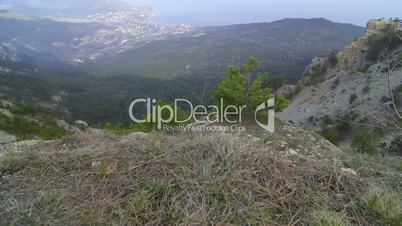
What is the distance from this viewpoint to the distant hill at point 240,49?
271ft

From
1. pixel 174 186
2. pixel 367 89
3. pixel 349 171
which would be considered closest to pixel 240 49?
pixel 367 89

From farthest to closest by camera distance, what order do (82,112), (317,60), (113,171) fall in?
(82,112) → (317,60) → (113,171)

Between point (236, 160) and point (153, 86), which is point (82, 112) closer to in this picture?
point (153, 86)

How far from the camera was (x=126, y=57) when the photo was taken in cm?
12231

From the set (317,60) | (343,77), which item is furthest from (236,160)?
(317,60)

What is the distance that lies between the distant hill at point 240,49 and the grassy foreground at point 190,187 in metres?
62.8

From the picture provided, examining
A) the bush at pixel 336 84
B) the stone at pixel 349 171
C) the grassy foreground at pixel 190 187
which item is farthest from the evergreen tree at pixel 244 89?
the bush at pixel 336 84

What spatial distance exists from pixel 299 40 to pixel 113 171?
4233 inches

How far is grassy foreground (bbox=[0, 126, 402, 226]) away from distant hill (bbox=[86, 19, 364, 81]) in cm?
6280

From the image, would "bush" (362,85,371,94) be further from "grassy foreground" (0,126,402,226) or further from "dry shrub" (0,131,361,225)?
"dry shrub" (0,131,361,225)

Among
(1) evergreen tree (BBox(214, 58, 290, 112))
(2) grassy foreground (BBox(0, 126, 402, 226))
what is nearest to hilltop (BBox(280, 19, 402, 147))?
(1) evergreen tree (BBox(214, 58, 290, 112))

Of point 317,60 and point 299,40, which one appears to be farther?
point 299,40

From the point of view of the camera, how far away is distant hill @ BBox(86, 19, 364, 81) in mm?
82625

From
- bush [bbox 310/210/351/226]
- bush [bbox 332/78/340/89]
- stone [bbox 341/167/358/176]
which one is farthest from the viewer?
bush [bbox 332/78/340/89]
